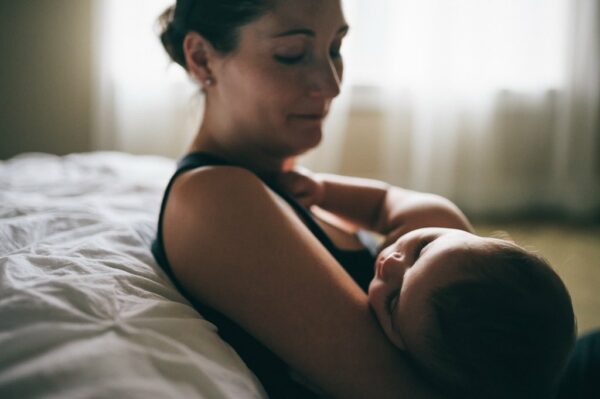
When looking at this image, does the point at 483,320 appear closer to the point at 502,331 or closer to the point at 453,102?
the point at 502,331

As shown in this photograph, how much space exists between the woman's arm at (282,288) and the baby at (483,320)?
36 millimetres

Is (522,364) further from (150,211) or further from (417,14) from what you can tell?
(417,14)

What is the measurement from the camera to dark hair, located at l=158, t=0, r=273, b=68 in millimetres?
822

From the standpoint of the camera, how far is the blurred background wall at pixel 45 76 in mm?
2535

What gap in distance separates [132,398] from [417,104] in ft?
8.32

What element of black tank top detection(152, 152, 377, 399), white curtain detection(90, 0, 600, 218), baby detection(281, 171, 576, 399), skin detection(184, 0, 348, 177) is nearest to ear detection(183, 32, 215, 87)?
skin detection(184, 0, 348, 177)

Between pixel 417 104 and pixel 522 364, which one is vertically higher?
pixel 417 104

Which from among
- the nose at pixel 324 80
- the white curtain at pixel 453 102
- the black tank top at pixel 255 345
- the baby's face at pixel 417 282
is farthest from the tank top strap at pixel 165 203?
the white curtain at pixel 453 102

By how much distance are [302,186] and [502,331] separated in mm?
525

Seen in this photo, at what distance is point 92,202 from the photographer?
1.01 m

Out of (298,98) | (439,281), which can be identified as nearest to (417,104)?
(298,98)

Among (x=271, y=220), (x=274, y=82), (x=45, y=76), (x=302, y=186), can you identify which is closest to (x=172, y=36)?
(x=274, y=82)

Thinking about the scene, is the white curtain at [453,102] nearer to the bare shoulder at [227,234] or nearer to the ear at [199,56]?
the ear at [199,56]

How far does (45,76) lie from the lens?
8.52 feet
